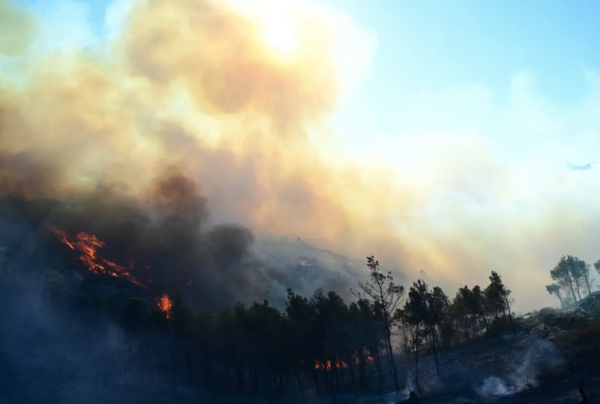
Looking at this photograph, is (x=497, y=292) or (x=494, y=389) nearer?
(x=494, y=389)

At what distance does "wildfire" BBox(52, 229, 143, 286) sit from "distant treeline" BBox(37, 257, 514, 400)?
84640 mm

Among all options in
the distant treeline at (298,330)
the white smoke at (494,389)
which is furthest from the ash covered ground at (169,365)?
the distant treeline at (298,330)

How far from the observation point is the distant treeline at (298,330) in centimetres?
6931

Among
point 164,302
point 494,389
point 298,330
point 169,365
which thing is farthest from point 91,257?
point 494,389

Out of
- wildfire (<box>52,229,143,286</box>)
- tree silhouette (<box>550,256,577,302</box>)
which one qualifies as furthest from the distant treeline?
wildfire (<box>52,229,143,286</box>)

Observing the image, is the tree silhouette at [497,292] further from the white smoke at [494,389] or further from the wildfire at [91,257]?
the wildfire at [91,257]

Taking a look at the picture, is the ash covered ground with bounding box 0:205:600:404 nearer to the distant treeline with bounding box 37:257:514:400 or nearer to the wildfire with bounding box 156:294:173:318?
the distant treeline with bounding box 37:257:514:400

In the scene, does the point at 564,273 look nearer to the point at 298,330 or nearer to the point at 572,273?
the point at 572,273

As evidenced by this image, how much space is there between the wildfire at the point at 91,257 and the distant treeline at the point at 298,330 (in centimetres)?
8464

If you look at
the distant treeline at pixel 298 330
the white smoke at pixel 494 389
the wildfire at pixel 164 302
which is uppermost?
the wildfire at pixel 164 302

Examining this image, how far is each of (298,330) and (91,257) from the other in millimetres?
147253

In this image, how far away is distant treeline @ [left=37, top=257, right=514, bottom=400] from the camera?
227ft

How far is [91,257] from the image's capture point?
591 ft

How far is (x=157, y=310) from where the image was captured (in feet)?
299
